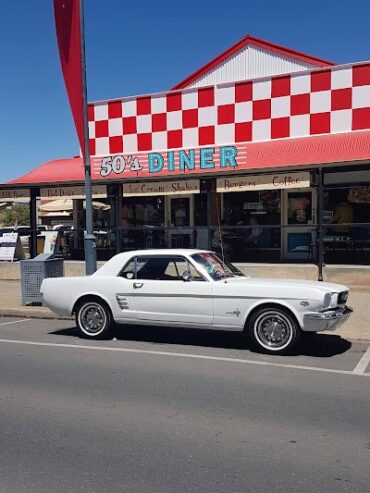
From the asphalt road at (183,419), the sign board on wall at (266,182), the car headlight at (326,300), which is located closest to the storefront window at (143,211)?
the sign board on wall at (266,182)

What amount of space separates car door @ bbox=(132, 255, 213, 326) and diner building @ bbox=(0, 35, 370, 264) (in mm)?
4579

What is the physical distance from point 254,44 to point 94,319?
10042 millimetres

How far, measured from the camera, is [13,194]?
14.7 metres

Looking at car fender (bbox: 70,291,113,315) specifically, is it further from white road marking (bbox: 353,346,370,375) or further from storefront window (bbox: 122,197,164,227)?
storefront window (bbox: 122,197,164,227)

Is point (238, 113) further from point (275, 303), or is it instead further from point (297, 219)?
point (275, 303)

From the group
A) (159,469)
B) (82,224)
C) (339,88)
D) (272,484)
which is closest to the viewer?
(272,484)

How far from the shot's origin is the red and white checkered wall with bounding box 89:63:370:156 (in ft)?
40.5

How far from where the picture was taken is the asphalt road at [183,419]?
3.44 metres

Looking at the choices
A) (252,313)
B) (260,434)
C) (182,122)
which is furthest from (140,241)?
(260,434)

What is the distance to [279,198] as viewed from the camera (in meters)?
15.3

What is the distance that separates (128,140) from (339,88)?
570 centimetres

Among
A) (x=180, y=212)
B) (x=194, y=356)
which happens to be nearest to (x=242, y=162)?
(x=180, y=212)

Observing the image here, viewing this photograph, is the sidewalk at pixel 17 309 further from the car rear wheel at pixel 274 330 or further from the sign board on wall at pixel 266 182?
the sign board on wall at pixel 266 182

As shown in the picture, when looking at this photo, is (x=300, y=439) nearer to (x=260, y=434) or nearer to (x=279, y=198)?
(x=260, y=434)
